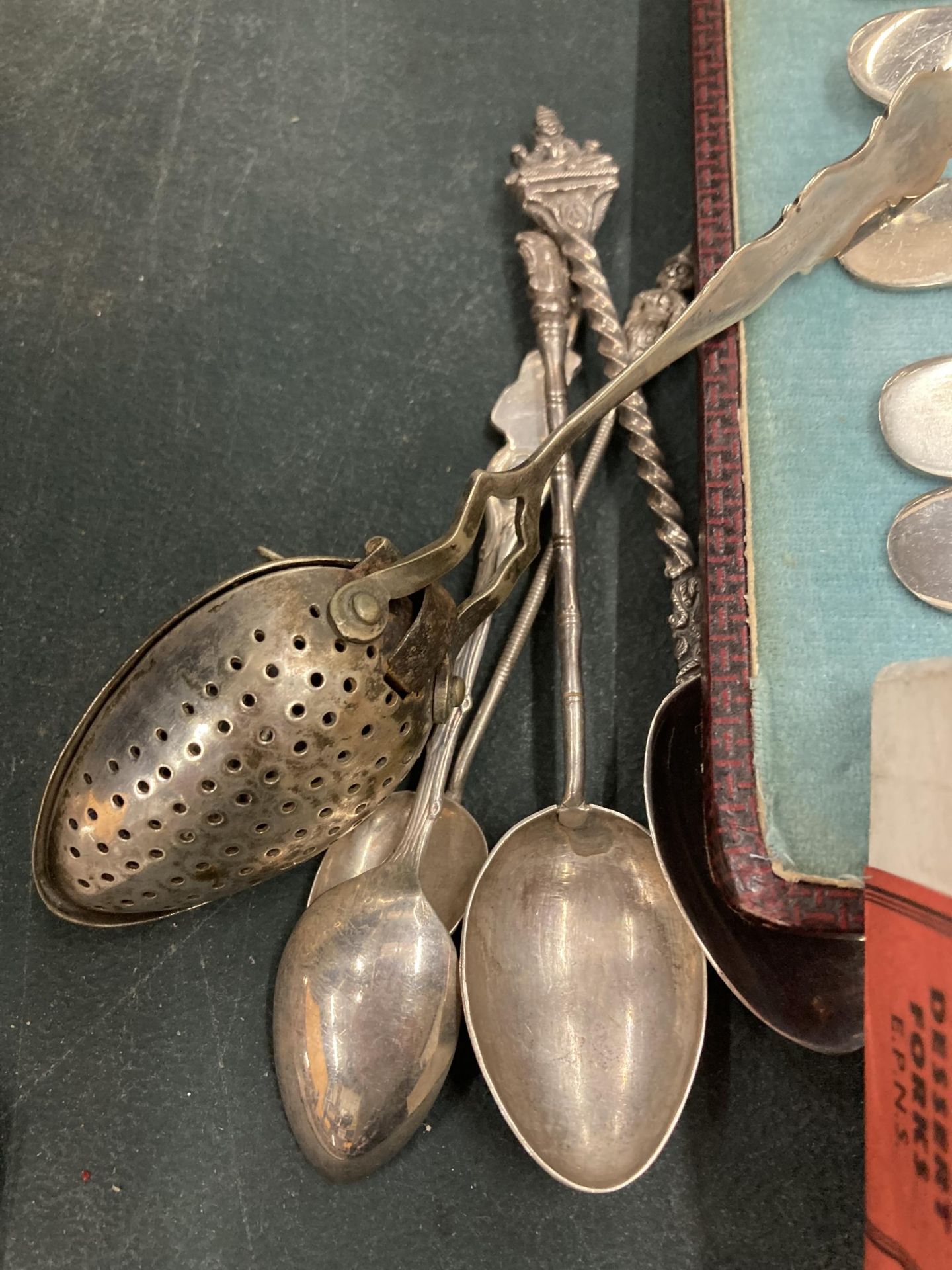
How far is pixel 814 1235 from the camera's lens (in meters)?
0.49

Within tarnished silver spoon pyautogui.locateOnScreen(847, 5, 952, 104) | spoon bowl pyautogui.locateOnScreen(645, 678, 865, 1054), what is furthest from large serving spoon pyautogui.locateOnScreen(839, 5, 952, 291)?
spoon bowl pyautogui.locateOnScreen(645, 678, 865, 1054)

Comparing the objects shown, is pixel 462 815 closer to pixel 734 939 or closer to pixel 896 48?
pixel 734 939

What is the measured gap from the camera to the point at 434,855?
538 millimetres

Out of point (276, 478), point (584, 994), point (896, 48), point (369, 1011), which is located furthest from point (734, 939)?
point (896, 48)

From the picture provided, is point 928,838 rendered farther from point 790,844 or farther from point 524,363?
point 524,363

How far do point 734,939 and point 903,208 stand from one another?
43cm

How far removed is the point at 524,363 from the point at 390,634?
0.22m

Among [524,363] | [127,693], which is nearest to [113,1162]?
[127,693]

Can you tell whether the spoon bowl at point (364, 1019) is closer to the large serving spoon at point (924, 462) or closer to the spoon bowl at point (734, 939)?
the spoon bowl at point (734, 939)

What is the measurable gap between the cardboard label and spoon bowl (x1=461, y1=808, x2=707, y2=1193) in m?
0.18

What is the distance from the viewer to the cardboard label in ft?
0.95

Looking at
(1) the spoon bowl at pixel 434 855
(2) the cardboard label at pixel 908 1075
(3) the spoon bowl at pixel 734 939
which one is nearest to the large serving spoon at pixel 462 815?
(1) the spoon bowl at pixel 434 855

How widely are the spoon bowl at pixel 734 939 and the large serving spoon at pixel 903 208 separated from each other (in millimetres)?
260

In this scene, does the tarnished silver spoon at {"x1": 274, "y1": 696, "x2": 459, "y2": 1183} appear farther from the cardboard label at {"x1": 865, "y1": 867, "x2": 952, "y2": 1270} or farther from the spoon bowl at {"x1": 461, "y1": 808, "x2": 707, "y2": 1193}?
the cardboard label at {"x1": 865, "y1": 867, "x2": 952, "y2": 1270}
